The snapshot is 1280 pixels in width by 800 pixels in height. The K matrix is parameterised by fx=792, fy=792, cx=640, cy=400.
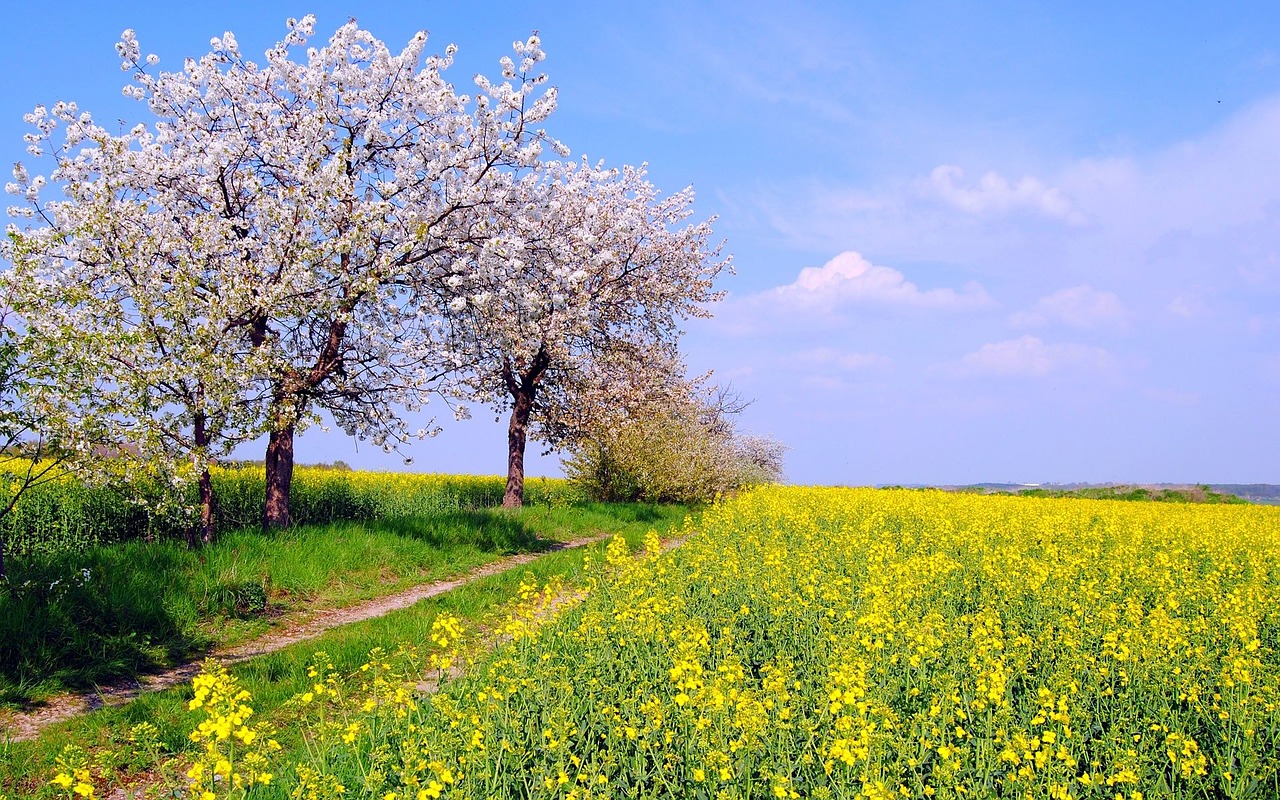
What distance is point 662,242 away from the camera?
25.9m

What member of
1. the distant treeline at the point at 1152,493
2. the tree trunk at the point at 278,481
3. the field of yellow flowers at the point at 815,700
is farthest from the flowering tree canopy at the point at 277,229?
the distant treeline at the point at 1152,493

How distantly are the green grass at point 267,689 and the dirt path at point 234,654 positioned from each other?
0.28m

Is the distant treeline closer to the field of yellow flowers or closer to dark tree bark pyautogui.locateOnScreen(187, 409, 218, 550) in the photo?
the field of yellow flowers

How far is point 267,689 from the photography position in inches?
287

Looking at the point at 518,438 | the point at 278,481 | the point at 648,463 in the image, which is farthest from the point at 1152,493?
the point at 278,481

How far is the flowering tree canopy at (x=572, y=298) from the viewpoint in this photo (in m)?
16.6

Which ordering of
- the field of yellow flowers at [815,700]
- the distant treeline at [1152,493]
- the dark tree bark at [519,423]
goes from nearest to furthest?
1. the field of yellow flowers at [815,700]
2. the dark tree bark at [519,423]
3. the distant treeline at [1152,493]

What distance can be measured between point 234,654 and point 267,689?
1.87m

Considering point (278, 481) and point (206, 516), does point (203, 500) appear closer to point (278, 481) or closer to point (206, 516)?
point (206, 516)

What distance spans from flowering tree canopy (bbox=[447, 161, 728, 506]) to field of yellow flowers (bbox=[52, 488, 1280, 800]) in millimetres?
8795

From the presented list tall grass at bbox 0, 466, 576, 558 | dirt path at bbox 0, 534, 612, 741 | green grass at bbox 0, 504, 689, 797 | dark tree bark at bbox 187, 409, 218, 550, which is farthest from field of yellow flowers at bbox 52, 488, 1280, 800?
tall grass at bbox 0, 466, 576, 558

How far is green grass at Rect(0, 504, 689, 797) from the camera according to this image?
227 inches

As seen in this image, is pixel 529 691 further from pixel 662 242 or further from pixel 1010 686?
pixel 662 242

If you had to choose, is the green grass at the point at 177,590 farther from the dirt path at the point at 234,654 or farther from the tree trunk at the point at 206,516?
the tree trunk at the point at 206,516
